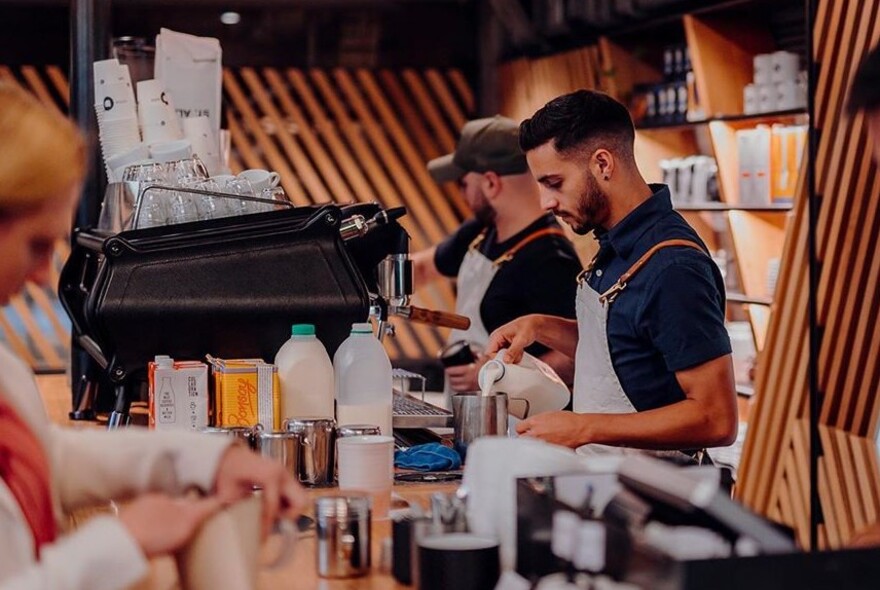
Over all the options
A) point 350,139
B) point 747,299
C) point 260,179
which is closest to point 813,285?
point 747,299

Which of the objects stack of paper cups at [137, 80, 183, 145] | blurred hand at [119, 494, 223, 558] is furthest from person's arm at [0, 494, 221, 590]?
stack of paper cups at [137, 80, 183, 145]

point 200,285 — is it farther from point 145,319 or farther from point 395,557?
point 395,557

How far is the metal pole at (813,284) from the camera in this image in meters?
4.75

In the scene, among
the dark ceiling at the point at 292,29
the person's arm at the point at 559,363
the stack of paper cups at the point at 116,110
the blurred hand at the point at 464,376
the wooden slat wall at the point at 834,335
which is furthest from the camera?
the dark ceiling at the point at 292,29

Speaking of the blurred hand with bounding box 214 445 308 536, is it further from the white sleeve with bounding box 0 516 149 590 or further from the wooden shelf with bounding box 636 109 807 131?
the wooden shelf with bounding box 636 109 807 131

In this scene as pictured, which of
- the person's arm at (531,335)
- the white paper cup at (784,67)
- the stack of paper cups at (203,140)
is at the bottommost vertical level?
the person's arm at (531,335)

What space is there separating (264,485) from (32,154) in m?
0.44

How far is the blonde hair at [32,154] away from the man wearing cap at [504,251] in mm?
2319

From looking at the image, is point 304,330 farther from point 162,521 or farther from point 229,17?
point 229,17

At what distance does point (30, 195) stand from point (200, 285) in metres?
1.48

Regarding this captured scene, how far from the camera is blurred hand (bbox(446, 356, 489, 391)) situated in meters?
3.68

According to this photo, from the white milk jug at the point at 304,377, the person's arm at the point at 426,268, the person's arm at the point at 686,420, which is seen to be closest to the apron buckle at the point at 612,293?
the person's arm at the point at 686,420

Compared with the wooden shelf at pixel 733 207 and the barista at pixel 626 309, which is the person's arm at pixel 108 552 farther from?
the wooden shelf at pixel 733 207

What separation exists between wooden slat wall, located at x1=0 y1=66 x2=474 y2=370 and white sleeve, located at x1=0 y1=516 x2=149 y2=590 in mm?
7067
